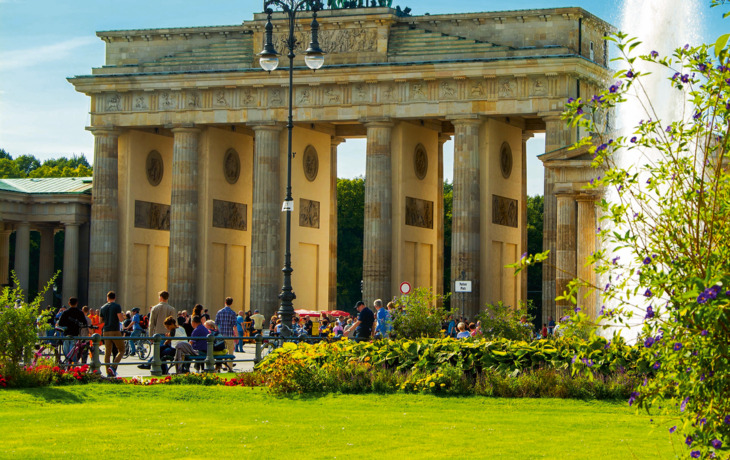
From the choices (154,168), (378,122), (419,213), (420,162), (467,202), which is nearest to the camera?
(467,202)

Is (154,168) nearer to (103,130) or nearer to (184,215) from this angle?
(103,130)

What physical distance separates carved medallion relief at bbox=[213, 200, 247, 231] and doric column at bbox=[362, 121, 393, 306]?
1014 centimetres

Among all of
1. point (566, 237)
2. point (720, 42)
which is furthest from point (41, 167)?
point (720, 42)

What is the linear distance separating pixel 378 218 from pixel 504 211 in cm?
706

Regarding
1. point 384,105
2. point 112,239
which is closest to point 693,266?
point 384,105

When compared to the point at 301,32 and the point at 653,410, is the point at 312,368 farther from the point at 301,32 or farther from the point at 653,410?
the point at 301,32

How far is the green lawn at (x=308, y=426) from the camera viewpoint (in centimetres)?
1756

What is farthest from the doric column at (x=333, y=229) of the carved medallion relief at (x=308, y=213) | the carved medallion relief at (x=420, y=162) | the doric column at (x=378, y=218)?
the doric column at (x=378, y=218)

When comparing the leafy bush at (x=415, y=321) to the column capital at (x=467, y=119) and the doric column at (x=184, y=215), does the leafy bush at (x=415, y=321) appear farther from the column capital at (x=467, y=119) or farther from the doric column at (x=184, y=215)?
the doric column at (x=184, y=215)

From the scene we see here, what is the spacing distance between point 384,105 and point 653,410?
4843cm

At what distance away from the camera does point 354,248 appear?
12050 centimetres

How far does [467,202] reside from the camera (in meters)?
67.9

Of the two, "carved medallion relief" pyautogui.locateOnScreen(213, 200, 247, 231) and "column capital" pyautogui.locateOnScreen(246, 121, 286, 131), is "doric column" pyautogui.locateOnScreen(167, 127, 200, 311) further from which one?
"column capital" pyautogui.locateOnScreen(246, 121, 286, 131)

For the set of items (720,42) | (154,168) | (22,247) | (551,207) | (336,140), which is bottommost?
(720,42)
